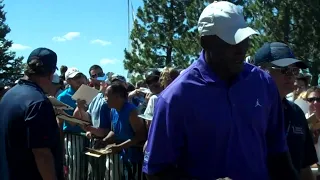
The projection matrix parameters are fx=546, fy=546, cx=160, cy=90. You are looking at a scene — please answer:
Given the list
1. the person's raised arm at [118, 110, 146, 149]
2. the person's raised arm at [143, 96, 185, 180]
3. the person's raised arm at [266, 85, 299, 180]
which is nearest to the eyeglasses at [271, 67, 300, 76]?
the person's raised arm at [266, 85, 299, 180]

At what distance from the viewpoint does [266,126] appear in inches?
118

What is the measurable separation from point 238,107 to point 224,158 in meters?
0.27

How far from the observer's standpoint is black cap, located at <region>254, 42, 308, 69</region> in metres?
3.88

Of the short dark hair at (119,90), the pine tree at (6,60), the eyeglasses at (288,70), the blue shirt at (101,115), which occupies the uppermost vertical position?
the eyeglasses at (288,70)

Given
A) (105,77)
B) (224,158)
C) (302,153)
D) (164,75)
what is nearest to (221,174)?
(224,158)

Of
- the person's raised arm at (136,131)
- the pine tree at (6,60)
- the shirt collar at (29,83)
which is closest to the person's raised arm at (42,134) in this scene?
the shirt collar at (29,83)

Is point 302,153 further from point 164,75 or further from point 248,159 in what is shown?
point 164,75

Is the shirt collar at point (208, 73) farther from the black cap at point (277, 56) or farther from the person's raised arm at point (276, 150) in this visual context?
the black cap at point (277, 56)

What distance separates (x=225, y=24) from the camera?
9.18 ft

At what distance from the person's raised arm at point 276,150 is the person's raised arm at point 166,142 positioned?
57 centimetres

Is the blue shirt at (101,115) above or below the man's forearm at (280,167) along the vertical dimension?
below

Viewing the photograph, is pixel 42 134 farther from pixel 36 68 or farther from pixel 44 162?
pixel 36 68

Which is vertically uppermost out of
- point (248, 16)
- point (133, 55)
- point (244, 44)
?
point (244, 44)

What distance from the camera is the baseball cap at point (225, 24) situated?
278cm
